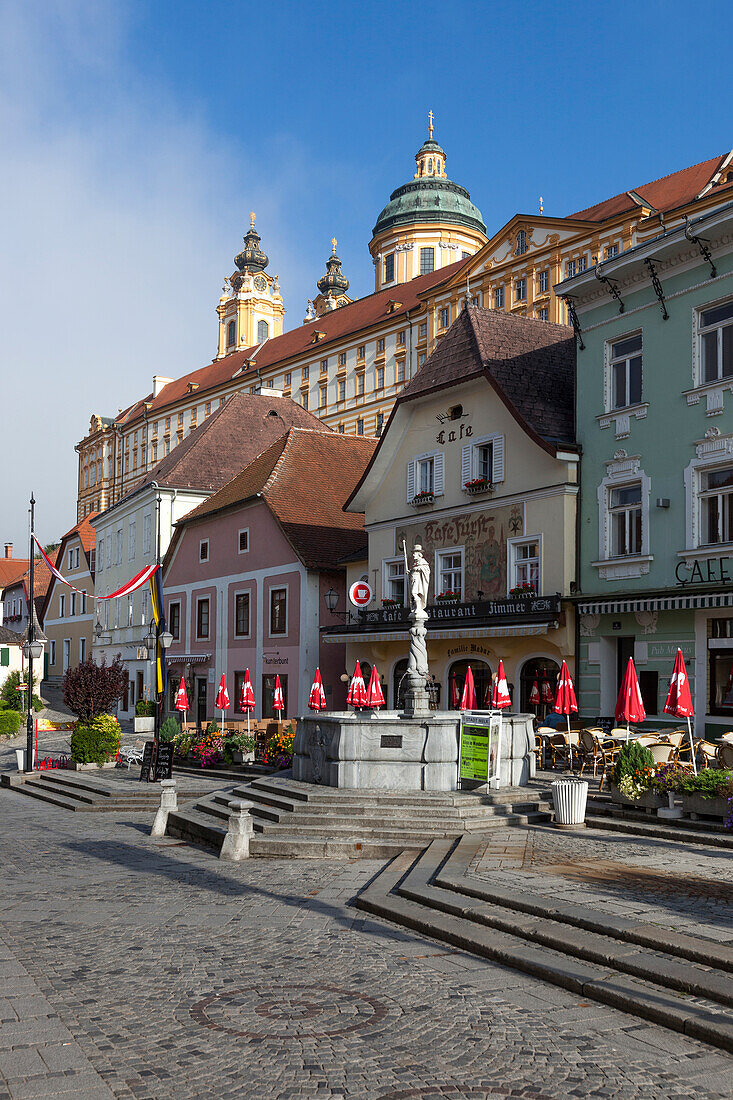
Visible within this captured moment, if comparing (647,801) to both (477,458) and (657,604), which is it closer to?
(657,604)

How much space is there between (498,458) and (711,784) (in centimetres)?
1565

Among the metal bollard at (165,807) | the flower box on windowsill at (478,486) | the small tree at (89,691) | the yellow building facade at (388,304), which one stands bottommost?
the metal bollard at (165,807)

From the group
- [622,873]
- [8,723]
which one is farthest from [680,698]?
[8,723]

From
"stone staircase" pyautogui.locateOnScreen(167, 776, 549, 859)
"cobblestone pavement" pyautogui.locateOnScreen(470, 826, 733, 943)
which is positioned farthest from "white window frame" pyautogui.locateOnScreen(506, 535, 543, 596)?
"cobblestone pavement" pyautogui.locateOnScreen(470, 826, 733, 943)

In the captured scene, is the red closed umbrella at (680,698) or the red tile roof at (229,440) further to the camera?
the red tile roof at (229,440)

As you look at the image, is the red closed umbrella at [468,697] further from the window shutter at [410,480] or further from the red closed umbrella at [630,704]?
the window shutter at [410,480]

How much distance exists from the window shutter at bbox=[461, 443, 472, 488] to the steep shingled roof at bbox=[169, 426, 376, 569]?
25.4 ft

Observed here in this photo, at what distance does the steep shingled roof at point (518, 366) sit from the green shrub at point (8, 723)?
22111 mm

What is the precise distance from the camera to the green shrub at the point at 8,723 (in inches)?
1747

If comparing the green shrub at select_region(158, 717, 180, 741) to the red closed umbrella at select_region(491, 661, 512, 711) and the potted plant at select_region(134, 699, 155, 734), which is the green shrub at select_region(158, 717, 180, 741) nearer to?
the potted plant at select_region(134, 699, 155, 734)

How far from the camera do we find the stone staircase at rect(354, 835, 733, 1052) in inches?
327

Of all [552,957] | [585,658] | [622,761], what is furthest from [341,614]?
[552,957]

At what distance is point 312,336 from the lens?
291 feet

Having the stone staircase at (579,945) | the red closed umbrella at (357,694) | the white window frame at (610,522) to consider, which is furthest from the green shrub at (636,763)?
the red closed umbrella at (357,694)
